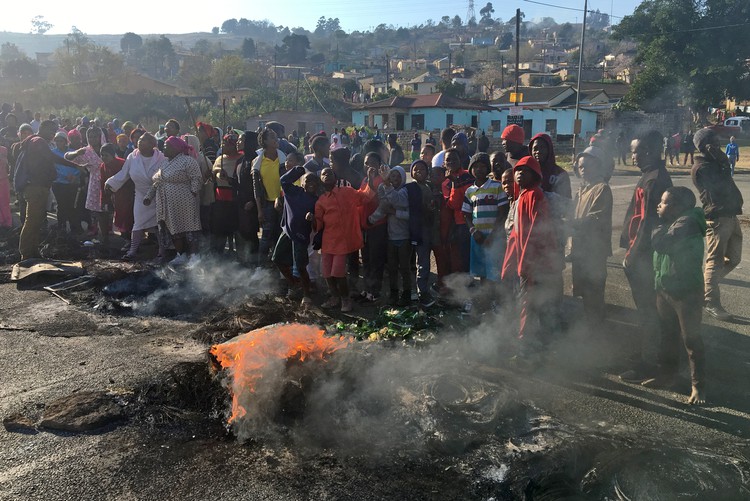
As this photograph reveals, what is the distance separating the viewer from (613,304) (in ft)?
21.6

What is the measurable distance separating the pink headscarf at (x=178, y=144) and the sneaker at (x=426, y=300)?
4.22 m

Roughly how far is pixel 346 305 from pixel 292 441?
2810 mm

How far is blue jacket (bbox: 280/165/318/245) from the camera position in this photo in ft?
21.5

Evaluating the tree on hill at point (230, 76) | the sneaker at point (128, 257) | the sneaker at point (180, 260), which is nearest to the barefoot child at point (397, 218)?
the sneaker at point (180, 260)

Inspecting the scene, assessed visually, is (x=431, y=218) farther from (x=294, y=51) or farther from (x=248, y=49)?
(x=248, y=49)

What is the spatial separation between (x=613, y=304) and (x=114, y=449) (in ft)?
17.6

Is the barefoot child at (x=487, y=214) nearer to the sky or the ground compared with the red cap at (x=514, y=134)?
nearer to the ground

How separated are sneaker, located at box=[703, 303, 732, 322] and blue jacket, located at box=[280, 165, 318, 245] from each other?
451cm

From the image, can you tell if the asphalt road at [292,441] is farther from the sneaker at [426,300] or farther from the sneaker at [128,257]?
the sneaker at [128,257]

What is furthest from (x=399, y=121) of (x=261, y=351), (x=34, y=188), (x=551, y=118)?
(x=261, y=351)

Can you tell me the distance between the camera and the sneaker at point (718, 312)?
19.6ft

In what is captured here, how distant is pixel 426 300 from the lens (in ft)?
21.5

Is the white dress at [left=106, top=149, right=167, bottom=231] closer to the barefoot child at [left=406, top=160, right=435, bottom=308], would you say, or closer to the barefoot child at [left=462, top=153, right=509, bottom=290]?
the barefoot child at [left=406, top=160, right=435, bottom=308]

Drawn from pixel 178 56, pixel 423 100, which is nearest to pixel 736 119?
pixel 423 100
